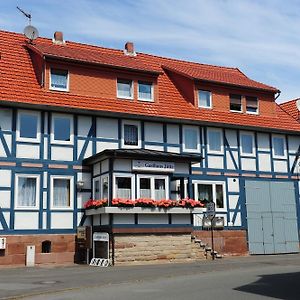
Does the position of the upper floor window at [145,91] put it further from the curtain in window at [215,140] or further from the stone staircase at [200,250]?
the stone staircase at [200,250]

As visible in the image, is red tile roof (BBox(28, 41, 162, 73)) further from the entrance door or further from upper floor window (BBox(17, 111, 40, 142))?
the entrance door

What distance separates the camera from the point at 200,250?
2316 cm

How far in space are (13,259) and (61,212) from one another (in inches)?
108

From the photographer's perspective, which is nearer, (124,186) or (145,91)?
(124,186)

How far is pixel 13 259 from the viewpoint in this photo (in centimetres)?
2139

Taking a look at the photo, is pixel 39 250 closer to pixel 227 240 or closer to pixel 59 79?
pixel 59 79

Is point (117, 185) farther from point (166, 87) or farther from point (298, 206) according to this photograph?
point (298, 206)

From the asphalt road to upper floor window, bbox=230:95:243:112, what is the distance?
34.9 feet

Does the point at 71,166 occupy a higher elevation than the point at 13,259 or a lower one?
higher

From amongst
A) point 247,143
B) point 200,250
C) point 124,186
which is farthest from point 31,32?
point 200,250

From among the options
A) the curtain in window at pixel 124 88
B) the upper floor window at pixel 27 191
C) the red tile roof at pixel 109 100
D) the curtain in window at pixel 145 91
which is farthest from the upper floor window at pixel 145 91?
the upper floor window at pixel 27 191

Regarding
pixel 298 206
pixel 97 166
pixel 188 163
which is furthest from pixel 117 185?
pixel 298 206

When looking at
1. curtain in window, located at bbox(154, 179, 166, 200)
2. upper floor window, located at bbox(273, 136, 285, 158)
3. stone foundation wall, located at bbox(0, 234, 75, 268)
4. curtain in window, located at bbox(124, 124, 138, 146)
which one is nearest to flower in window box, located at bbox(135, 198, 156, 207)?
curtain in window, located at bbox(154, 179, 166, 200)

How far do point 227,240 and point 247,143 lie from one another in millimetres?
5376
